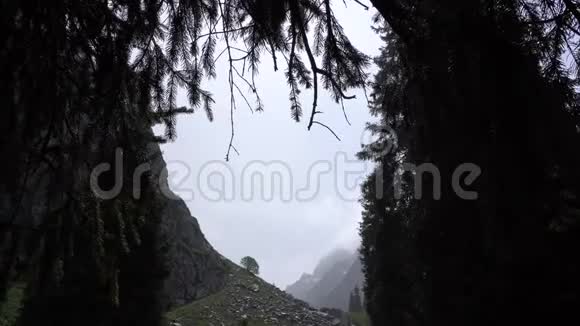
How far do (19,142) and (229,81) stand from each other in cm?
130

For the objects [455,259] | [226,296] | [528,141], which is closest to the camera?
[528,141]

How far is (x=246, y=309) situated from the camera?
33.8 metres

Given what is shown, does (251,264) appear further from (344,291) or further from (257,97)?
(344,291)

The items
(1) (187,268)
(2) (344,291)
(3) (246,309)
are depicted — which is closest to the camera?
(3) (246,309)

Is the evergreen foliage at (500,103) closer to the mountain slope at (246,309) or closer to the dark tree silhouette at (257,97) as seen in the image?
the dark tree silhouette at (257,97)

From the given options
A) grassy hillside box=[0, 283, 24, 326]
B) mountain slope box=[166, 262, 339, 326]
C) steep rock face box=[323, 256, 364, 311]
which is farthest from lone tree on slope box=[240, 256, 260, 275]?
steep rock face box=[323, 256, 364, 311]

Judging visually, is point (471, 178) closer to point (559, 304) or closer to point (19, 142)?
point (19, 142)

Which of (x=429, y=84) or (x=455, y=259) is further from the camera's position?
(x=455, y=259)

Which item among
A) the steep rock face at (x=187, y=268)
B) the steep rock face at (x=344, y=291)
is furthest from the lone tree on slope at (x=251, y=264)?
the steep rock face at (x=344, y=291)

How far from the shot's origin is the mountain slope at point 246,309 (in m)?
27.9

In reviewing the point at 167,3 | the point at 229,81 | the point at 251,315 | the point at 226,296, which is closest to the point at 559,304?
the point at 229,81

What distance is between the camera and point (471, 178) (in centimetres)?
174

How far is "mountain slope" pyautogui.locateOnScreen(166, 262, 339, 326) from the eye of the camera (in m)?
27.9

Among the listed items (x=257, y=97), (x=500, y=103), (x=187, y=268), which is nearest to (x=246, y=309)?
(x=187, y=268)
